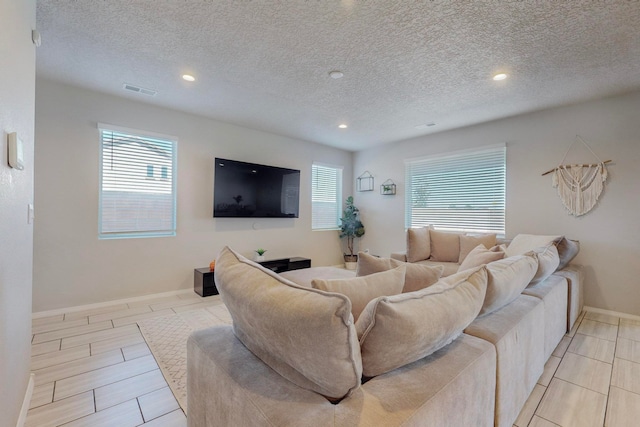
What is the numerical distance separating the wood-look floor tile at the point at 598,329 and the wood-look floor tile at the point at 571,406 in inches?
47.9

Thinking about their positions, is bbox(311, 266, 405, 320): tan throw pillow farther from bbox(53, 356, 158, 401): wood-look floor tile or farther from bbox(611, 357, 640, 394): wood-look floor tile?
bbox(611, 357, 640, 394): wood-look floor tile

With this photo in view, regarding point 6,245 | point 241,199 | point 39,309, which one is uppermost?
point 241,199

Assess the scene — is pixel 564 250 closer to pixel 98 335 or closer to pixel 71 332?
pixel 98 335

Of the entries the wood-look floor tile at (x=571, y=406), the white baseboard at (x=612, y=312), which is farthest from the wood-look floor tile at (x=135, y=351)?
the white baseboard at (x=612, y=312)

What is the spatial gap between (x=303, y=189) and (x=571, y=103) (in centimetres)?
396

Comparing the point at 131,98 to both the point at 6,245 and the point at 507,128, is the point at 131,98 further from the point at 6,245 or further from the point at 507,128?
the point at 507,128

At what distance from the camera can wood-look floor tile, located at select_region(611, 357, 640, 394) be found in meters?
1.90

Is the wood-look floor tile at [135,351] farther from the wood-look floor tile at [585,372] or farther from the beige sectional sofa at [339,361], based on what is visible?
the wood-look floor tile at [585,372]

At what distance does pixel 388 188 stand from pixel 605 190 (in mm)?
2905

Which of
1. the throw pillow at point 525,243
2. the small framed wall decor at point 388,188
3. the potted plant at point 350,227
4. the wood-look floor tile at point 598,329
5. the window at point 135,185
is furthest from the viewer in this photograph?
the potted plant at point 350,227

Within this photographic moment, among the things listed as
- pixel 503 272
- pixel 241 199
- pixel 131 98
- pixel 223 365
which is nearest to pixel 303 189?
pixel 241 199

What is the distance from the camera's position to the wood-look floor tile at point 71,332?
2.52 meters

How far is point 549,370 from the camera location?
208 centimetres

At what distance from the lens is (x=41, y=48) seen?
2.41 meters
